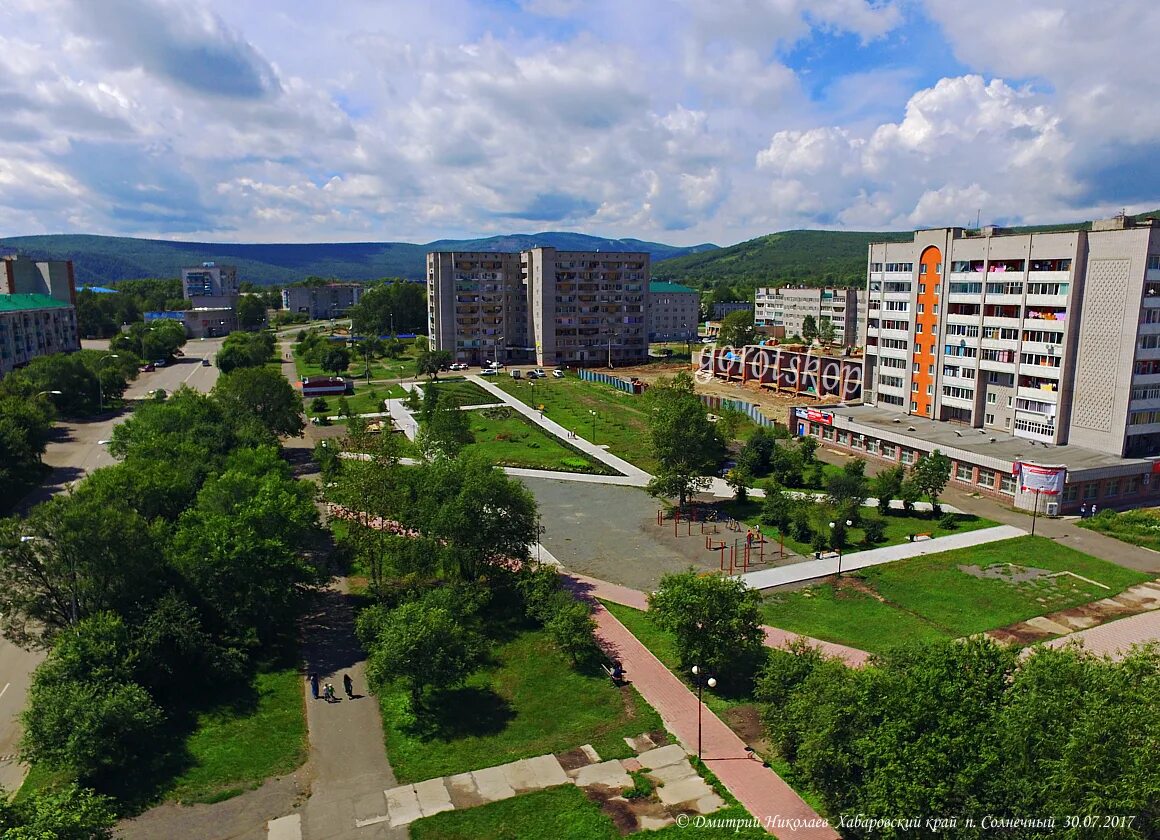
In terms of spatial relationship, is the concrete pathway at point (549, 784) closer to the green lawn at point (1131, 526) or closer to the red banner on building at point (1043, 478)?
the green lawn at point (1131, 526)

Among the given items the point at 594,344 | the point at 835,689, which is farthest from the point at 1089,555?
the point at 594,344

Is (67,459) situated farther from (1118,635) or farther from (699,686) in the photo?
(1118,635)

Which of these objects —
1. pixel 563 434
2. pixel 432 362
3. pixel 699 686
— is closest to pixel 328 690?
pixel 699 686

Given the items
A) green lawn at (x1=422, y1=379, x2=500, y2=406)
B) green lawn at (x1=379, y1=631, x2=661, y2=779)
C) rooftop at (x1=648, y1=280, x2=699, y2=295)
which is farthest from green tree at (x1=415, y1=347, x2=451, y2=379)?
green lawn at (x1=379, y1=631, x2=661, y2=779)

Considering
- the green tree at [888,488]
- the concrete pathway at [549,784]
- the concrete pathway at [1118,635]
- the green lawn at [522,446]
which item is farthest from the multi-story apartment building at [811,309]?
the concrete pathway at [549,784]

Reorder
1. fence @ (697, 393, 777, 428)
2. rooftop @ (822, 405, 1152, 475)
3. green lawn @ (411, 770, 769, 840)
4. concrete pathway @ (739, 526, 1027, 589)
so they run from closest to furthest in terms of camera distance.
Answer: green lawn @ (411, 770, 769, 840), concrete pathway @ (739, 526, 1027, 589), rooftop @ (822, 405, 1152, 475), fence @ (697, 393, 777, 428)

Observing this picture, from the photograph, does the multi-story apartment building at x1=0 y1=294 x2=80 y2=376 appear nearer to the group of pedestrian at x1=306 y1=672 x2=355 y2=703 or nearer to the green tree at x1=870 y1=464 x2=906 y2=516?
the group of pedestrian at x1=306 y1=672 x2=355 y2=703

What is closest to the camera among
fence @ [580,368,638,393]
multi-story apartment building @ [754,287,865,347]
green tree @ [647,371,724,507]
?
green tree @ [647,371,724,507]

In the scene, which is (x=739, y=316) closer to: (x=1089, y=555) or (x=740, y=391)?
(x=740, y=391)
